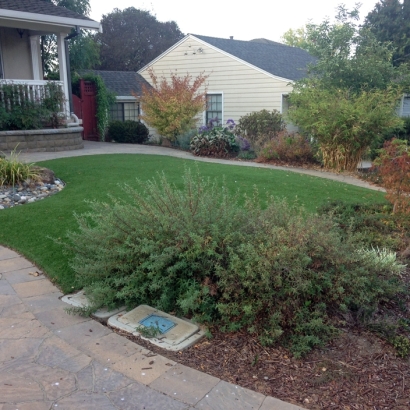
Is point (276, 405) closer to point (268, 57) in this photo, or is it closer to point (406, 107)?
point (268, 57)

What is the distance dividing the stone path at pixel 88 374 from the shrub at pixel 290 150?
8584mm

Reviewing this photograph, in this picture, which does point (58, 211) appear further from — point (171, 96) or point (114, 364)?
point (171, 96)

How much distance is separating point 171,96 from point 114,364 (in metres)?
12.6

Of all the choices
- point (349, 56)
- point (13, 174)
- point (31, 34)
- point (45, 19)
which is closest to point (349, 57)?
point (349, 56)

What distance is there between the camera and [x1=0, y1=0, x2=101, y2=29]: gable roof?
10852mm

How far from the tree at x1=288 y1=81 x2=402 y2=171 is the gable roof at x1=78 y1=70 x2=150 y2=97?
9317mm

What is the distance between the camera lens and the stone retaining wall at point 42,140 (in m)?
10.7

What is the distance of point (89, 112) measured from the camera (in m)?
15.6

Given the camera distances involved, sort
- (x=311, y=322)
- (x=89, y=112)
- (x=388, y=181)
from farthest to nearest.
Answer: (x=89, y=112), (x=388, y=181), (x=311, y=322)

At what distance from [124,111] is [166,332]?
16.1 meters

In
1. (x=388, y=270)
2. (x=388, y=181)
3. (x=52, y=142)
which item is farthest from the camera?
(x=52, y=142)

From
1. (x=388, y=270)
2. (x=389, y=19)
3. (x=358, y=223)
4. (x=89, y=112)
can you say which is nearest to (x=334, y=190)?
(x=358, y=223)

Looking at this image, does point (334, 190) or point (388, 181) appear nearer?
point (388, 181)

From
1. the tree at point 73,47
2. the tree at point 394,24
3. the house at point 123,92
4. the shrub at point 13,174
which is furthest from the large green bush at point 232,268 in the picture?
the tree at point 394,24
